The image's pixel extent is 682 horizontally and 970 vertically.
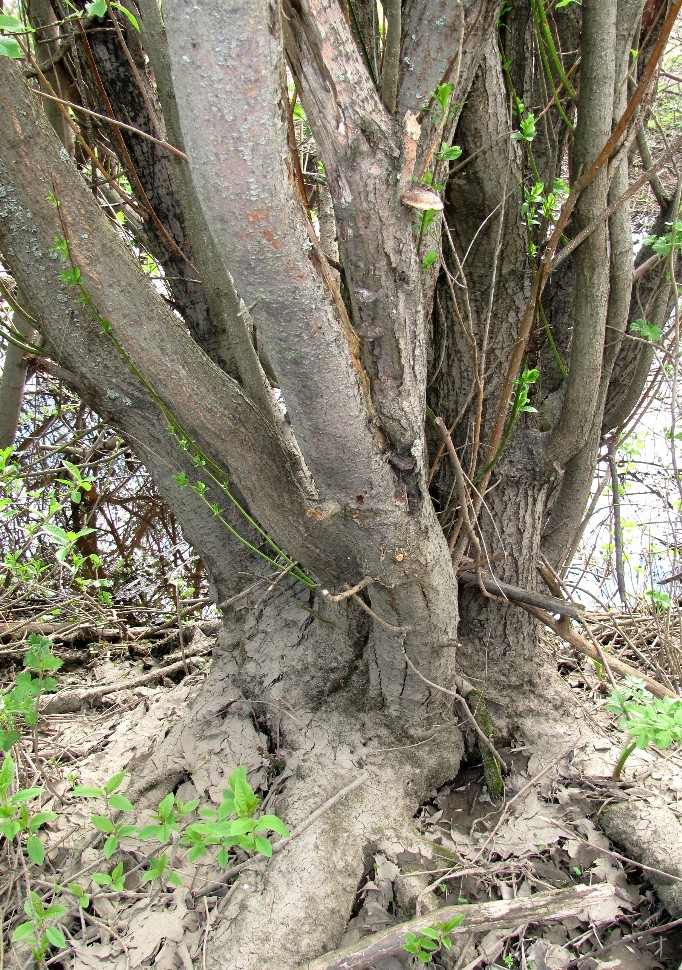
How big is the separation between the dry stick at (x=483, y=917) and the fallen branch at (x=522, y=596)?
68cm

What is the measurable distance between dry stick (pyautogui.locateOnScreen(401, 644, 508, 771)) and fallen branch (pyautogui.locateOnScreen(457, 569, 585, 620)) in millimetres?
331

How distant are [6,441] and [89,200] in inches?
89.6

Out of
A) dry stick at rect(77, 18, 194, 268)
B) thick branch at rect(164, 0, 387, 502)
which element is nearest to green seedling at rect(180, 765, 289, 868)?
thick branch at rect(164, 0, 387, 502)

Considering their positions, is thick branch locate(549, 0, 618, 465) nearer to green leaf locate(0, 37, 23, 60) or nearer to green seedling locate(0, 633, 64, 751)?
green leaf locate(0, 37, 23, 60)

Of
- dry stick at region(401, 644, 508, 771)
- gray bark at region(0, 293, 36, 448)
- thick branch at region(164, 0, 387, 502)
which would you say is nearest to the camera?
thick branch at region(164, 0, 387, 502)

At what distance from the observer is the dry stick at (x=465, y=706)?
5.84ft

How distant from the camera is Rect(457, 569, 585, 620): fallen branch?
73.2 inches

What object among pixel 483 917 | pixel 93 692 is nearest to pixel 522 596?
pixel 483 917

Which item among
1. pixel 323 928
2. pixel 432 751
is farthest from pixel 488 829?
pixel 323 928

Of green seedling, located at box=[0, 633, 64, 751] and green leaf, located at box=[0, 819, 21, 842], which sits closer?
green leaf, located at box=[0, 819, 21, 842]

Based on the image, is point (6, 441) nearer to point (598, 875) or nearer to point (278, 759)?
point (278, 759)

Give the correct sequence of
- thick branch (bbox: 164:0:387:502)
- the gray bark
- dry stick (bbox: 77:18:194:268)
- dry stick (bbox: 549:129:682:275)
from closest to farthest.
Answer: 1. thick branch (bbox: 164:0:387:502)
2. dry stick (bbox: 549:129:682:275)
3. dry stick (bbox: 77:18:194:268)
4. the gray bark

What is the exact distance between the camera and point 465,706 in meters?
1.92

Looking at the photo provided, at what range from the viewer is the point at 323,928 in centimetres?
159
